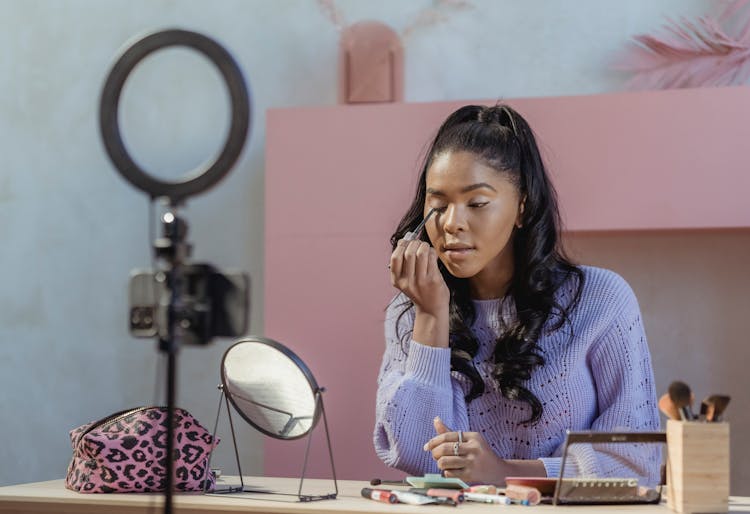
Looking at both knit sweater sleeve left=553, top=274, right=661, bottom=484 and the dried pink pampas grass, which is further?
the dried pink pampas grass

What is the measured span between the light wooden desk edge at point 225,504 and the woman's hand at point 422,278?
1.03 ft

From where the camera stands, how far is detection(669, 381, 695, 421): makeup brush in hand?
123cm

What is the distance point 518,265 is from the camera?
5.82 ft

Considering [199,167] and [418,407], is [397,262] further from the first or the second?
[199,167]

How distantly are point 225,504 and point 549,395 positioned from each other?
22.3 inches

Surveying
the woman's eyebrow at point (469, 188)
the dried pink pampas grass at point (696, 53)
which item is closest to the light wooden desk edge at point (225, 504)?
the woman's eyebrow at point (469, 188)

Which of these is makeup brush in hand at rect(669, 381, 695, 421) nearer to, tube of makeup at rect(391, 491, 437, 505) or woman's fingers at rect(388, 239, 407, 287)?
tube of makeup at rect(391, 491, 437, 505)

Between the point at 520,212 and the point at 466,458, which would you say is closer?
the point at 466,458

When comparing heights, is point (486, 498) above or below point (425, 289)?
below

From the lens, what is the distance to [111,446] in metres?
1.45

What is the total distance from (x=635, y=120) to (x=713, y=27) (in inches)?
16.9

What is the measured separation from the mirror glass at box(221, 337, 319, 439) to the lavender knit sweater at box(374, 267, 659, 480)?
0.74 ft

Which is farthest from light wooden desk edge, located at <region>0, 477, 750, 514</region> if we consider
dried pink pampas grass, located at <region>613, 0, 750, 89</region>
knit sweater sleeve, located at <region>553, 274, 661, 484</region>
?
dried pink pampas grass, located at <region>613, 0, 750, 89</region>

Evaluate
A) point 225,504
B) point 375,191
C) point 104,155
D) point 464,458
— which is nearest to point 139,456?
point 225,504
